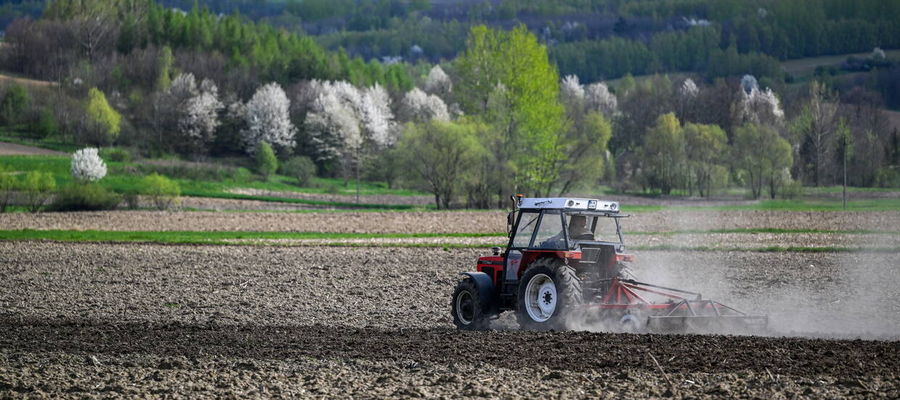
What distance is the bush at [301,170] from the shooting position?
108688 mm

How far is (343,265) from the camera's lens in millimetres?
33344

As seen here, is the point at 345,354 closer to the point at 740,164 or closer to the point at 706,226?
the point at 706,226

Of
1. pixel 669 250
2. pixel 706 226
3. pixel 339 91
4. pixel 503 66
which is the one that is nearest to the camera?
pixel 669 250

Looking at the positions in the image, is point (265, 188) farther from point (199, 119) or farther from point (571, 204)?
point (571, 204)

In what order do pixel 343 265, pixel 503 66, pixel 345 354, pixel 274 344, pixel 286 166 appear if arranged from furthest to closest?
pixel 286 166 → pixel 503 66 → pixel 343 265 → pixel 274 344 → pixel 345 354

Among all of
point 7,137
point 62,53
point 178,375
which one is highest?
point 62,53

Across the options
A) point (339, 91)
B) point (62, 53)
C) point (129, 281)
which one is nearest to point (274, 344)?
point (129, 281)

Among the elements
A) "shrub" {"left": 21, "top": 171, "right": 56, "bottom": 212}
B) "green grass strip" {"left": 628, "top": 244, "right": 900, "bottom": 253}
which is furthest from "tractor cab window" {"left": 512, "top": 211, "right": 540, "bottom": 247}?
"shrub" {"left": 21, "top": 171, "right": 56, "bottom": 212}

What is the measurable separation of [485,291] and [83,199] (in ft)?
185

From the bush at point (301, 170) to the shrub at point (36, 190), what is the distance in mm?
40527

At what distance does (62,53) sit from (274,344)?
14662 cm

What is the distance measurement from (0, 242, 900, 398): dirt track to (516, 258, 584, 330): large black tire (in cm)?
46

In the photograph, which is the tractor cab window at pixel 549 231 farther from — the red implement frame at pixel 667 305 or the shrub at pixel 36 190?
the shrub at pixel 36 190

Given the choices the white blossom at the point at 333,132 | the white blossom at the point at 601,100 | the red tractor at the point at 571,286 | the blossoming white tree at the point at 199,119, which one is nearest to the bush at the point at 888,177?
the white blossom at the point at 333,132
